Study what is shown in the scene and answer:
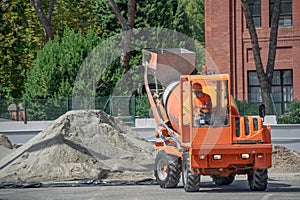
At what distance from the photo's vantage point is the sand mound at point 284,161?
2386cm

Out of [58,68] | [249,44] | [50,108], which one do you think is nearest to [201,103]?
[50,108]

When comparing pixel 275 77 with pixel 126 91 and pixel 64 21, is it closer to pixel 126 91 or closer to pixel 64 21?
pixel 126 91

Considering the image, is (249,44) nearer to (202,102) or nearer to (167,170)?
(167,170)

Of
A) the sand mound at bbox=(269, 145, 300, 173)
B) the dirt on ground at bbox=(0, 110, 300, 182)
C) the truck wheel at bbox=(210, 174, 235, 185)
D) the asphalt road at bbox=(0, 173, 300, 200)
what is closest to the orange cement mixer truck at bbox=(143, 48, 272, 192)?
the asphalt road at bbox=(0, 173, 300, 200)

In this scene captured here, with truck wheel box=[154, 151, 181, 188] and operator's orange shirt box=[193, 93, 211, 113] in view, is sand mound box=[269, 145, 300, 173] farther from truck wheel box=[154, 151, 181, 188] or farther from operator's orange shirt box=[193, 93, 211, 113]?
operator's orange shirt box=[193, 93, 211, 113]

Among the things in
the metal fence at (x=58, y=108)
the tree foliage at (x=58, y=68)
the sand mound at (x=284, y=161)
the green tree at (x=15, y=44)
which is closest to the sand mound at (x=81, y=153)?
the sand mound at (x=284, y=161)

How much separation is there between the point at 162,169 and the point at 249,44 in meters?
27.0

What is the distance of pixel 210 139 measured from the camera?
1750cm

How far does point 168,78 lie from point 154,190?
3391mm

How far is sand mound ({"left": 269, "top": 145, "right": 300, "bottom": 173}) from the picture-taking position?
23.9 m

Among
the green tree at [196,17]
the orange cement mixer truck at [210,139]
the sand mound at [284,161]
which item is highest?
the green tree at [196,17]

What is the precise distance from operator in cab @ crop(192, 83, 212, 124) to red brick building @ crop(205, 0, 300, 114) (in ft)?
85.9

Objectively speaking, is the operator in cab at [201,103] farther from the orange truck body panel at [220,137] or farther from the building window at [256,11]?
the building window at [256,11]

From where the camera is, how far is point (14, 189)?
2003 cm
